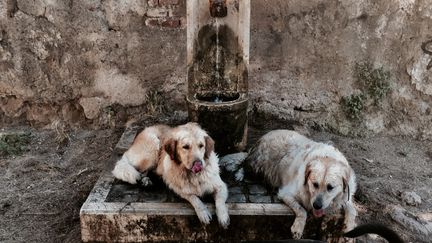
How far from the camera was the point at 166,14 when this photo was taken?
20.2 feet

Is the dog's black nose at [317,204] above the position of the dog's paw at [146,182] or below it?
above

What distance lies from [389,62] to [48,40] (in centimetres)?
473

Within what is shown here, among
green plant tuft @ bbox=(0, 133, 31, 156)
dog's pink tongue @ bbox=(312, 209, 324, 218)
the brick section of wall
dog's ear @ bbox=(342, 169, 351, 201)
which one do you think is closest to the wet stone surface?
dog's pink tongue @ bbox=(312, 209, 324, 218)

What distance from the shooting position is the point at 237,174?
4.93 metres

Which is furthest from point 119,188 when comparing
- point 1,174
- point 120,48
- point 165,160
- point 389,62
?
point 389,62

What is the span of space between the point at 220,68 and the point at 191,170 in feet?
5.18

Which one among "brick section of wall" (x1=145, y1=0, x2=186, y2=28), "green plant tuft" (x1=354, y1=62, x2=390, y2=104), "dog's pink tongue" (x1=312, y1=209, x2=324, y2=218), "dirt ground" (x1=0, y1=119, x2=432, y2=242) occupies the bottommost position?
"dirt ground" (x1=0, y1=119, x2=432, y2=242)

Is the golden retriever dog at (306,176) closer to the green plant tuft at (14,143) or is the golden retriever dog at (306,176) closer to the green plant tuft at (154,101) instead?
the green plant tuft at (154,101)

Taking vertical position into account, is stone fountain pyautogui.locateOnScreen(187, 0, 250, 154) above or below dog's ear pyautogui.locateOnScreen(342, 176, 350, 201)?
above

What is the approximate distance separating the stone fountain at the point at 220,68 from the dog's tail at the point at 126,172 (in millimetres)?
929

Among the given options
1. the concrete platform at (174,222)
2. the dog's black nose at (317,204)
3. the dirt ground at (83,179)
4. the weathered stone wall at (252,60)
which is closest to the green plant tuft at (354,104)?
the weathered stone wall at (252,60)

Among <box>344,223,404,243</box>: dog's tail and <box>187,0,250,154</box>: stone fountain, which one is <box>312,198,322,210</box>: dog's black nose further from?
<box>187,0,250,154</box>: stone fountain

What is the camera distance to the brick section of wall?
6117 mm

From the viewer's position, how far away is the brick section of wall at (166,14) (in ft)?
20.1
